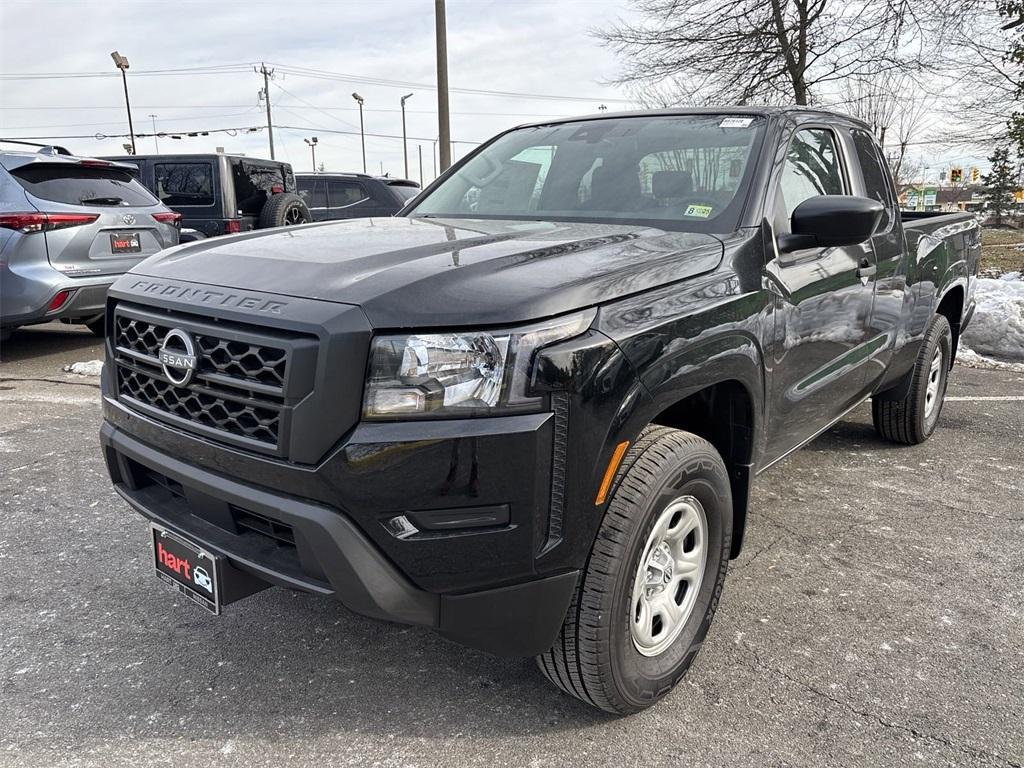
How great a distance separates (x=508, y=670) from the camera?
2.62m

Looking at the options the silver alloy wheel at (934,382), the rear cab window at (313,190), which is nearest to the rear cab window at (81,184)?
the rear cab window at (313,190)

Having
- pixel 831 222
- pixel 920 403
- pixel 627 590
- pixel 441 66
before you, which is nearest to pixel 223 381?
pixel 627 590

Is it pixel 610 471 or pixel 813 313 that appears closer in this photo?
pixel 610 471

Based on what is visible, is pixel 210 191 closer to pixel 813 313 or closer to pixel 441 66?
pixel 441 66

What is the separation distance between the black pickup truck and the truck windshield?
0.8 inches

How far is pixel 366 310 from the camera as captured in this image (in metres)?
A: 1.91

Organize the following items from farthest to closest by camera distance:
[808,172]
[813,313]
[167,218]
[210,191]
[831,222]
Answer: [210,191], [167,218], [808,172], [813,313], [831,222]

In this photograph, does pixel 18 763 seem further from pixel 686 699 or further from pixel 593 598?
pixel 686 699

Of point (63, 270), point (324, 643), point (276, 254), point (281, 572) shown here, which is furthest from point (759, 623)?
point (63, 270)

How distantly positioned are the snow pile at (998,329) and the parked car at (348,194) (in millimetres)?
7896

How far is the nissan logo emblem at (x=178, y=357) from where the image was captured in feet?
7.09

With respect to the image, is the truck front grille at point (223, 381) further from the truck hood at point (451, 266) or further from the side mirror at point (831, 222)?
the side mirror at point (831, 222)

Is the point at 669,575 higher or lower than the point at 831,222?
lower

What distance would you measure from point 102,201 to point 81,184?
20 cm
